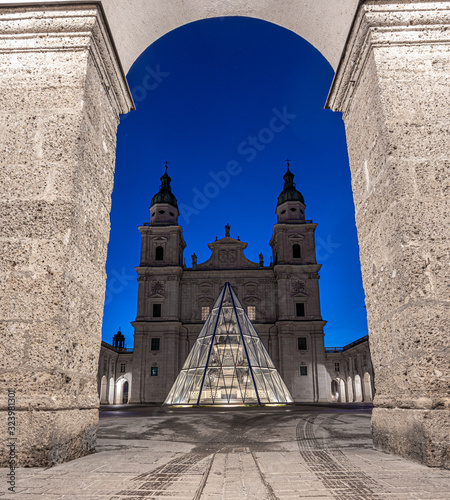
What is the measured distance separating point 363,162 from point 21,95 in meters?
3.54

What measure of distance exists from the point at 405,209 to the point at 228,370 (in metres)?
15.3

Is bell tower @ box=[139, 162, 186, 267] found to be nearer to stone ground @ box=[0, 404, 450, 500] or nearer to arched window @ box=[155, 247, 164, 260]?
arched window @ box=[155, 247, 164, 260]

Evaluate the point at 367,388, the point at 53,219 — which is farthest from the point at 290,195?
the point at 53,219

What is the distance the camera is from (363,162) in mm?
4230

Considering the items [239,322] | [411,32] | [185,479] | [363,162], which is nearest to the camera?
[185,479]

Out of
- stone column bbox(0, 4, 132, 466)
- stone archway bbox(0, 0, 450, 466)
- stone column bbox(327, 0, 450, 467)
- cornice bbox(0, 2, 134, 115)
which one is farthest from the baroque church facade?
cornice bbox(0, 2, 134, 115)

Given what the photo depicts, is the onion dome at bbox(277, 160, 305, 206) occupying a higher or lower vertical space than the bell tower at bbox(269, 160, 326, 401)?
higher

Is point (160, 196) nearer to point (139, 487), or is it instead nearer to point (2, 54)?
point (2, 54)

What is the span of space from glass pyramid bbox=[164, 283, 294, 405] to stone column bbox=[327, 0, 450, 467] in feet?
44.4

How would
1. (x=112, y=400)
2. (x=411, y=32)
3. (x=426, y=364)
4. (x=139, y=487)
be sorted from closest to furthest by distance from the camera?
(x=139, y=487)
(x=426, y=364)
(x=411, y=32)
(x=112, y=400)

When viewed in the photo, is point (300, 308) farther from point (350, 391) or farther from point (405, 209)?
point (405, 209)

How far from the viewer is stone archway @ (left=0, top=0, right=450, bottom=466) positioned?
2979mm

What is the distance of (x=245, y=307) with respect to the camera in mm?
33750

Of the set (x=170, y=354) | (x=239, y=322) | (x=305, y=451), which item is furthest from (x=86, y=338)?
(x=170, y=354)
